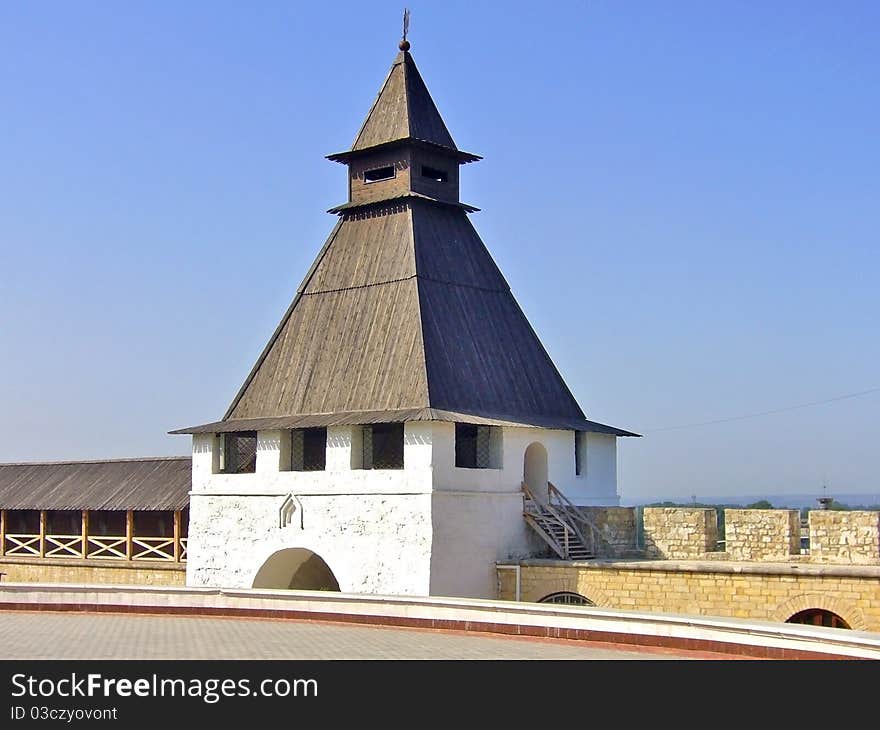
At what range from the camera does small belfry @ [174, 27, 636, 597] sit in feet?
73.6

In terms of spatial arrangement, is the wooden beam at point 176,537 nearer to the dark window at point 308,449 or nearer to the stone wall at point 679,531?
the dark window at point 308,449

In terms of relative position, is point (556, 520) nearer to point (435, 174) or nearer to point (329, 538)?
point (329, 538)

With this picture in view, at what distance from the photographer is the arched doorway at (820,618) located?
1872 cm

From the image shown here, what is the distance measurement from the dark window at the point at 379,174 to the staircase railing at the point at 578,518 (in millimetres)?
7460

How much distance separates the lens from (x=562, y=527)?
23.5 metres

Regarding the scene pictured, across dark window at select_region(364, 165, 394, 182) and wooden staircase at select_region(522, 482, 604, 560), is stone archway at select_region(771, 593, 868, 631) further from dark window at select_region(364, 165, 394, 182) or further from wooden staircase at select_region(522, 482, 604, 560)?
dark window at select_region(364, 165, 394, 182)

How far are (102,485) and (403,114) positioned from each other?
37.2ft

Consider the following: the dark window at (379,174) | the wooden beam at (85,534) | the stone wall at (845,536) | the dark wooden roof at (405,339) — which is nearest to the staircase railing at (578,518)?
the dark wooden roof at (405,339)

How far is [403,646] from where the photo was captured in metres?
13.8
